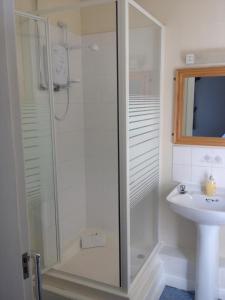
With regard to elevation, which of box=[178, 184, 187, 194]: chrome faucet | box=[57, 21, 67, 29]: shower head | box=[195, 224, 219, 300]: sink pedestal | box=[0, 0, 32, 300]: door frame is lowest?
box=[195, 224, 219, 300]: sink pedestal

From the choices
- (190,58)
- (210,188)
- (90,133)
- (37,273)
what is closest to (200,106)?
(190,58)

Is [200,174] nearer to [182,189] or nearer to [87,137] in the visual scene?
[182,189]

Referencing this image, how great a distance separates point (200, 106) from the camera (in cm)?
236

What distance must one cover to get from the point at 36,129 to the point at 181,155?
128cm

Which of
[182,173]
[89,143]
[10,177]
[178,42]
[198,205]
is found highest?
[178,42]

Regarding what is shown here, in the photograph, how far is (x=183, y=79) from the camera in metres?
2.38

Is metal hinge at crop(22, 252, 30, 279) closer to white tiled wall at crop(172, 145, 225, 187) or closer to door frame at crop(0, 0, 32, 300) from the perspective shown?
door frame at crop(0, 0, 32, 300)

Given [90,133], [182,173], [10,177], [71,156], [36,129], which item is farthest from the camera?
[90,133]

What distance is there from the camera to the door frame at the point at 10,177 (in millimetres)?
695

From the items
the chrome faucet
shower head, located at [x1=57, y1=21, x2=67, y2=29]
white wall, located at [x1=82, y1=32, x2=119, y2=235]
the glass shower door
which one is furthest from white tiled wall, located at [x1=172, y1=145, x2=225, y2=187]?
shower head, located at [x1=57, y1=21, x2=67, y2=29]

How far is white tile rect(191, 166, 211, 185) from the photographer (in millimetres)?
2412

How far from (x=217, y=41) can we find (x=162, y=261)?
196 centimetres

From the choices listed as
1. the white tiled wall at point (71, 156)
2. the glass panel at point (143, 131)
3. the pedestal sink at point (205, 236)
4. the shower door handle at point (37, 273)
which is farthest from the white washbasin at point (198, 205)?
the shower door handle at point (37, 273)

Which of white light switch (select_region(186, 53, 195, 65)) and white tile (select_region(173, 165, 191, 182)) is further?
white tile (select_region(173, 165, 191, 182))
